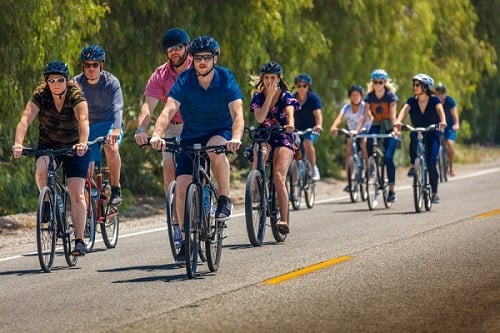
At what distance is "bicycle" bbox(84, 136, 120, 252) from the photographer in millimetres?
13789

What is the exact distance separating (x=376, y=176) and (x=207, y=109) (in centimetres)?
850

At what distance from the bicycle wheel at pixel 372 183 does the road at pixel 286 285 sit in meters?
2.99

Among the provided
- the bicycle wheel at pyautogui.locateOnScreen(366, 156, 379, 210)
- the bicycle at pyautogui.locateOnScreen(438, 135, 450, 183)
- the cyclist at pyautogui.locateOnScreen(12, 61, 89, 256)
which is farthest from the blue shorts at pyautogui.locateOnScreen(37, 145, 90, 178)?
the bicycle at pyautogui.locateOnScreen(438, 135, 450, 183)

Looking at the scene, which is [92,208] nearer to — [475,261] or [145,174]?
[475,261]

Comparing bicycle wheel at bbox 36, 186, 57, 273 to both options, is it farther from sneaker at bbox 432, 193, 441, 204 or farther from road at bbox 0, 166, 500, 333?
sneaker at bbox 432, 193, 441, 204

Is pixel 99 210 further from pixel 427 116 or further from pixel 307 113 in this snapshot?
pixel 307 113

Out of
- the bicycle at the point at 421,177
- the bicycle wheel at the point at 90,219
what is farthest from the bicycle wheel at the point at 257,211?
the bicycle at the point at 421,177

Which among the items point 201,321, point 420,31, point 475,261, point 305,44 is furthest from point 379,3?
point 201,321

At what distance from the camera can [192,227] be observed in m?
11.1

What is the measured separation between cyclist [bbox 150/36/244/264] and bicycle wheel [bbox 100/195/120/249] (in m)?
2.63

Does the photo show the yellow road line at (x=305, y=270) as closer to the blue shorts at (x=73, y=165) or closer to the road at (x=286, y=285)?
the road at (x=286, y=285)

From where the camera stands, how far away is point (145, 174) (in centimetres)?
2239

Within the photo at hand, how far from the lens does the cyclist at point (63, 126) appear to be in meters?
12.3

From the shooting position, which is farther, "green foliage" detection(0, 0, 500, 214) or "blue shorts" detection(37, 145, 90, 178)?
"green foliage" detection(0, 0, 500, 214)
